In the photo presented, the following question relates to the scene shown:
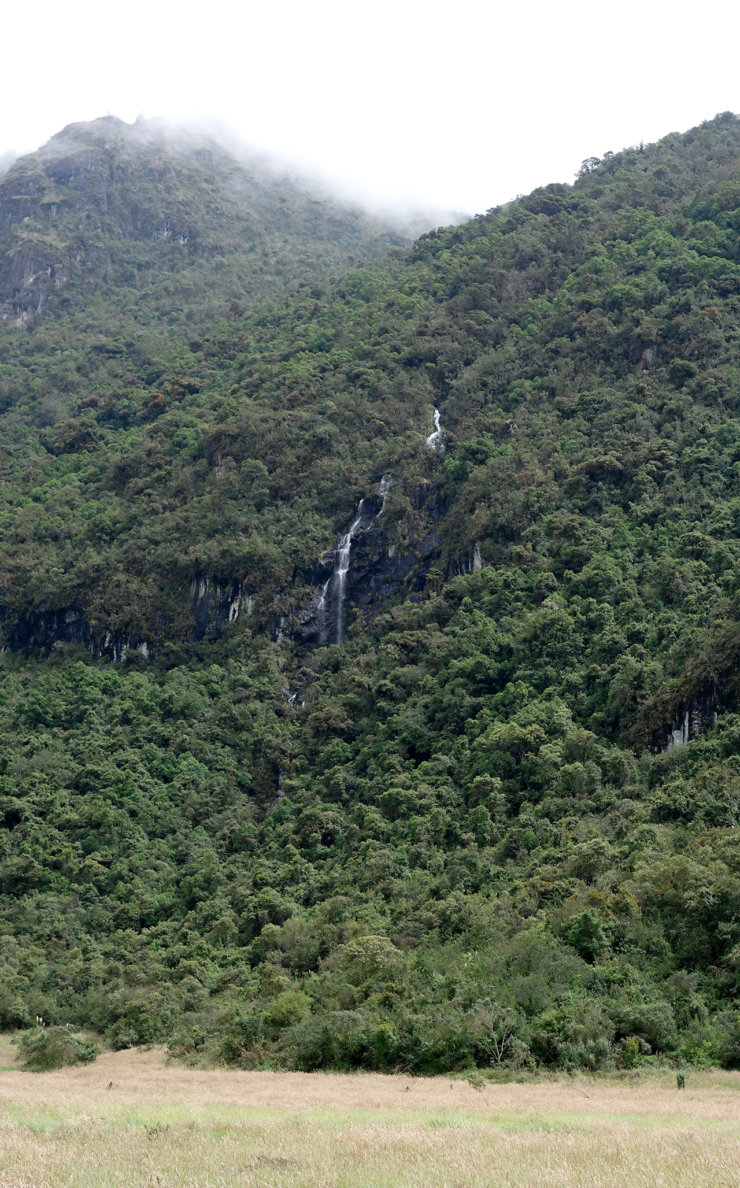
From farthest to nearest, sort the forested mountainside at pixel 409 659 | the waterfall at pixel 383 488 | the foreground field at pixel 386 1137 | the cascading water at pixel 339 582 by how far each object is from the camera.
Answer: the waterfall at pixel 383 488
the cascading water at pixel 339 582
the forested mountainside at pixel 409 659
the foreground field at pixel 386 1137

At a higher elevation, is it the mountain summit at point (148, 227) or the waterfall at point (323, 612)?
the mountain summit at point (148, 227)

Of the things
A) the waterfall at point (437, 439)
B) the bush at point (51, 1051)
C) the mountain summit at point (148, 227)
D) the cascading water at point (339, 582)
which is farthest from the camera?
the mountain summit at point (148, 227)

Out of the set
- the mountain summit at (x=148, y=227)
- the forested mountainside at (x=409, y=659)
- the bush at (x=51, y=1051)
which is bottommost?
the bush at (x=51, y=1051)

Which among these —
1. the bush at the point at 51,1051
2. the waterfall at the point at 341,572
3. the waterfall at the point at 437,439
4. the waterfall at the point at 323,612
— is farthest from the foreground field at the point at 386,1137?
the waterfall at the point at 437,439

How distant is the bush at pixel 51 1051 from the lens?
105 feet

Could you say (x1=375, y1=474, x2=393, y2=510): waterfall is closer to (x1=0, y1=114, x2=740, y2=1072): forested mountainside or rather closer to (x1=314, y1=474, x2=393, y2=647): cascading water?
(x1=314, y1=474, x2=393, y2=647): cascading water

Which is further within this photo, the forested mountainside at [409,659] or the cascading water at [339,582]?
the cascading water at [339,582]

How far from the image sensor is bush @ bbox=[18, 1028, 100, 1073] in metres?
32.0

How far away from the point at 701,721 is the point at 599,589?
13267 mm

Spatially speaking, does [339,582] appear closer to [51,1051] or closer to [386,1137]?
[51,1051]

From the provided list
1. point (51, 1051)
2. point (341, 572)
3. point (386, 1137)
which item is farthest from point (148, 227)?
point (386, 1137)

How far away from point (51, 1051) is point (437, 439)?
48288 millimetres

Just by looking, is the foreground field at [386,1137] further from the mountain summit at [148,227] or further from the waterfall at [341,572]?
the mountain summit at [148,227]

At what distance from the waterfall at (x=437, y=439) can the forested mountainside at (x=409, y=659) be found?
0.63 ft
